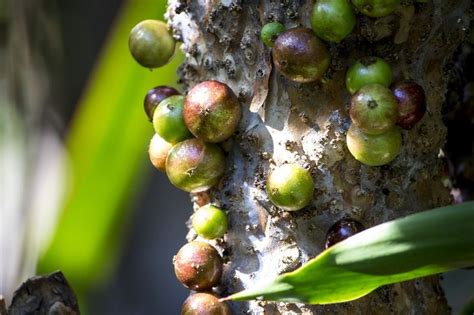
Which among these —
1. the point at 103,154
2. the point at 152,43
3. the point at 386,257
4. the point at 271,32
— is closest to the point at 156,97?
the point at 152,43

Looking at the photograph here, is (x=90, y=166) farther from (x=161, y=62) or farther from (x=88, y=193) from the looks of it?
(x=161, y=62)

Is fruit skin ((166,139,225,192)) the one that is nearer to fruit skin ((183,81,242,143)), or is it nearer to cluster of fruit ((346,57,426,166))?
fruit skin ((183,81,242,143))

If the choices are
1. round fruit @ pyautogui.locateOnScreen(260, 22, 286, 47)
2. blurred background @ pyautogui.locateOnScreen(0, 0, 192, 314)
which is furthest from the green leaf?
blurred background @ pyautogui.locateOnScreen(0, 0, 192, 314)

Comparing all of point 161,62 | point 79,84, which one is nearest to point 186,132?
point 161,62

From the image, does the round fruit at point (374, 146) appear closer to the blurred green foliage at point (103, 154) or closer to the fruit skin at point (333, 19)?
the fruit skin at point (333, 19)

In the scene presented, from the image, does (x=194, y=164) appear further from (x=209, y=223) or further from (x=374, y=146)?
(x=374, y=146)

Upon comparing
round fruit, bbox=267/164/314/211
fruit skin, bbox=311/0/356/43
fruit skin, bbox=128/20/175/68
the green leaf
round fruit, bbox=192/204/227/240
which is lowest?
the green leaf

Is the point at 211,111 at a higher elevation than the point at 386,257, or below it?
higher
